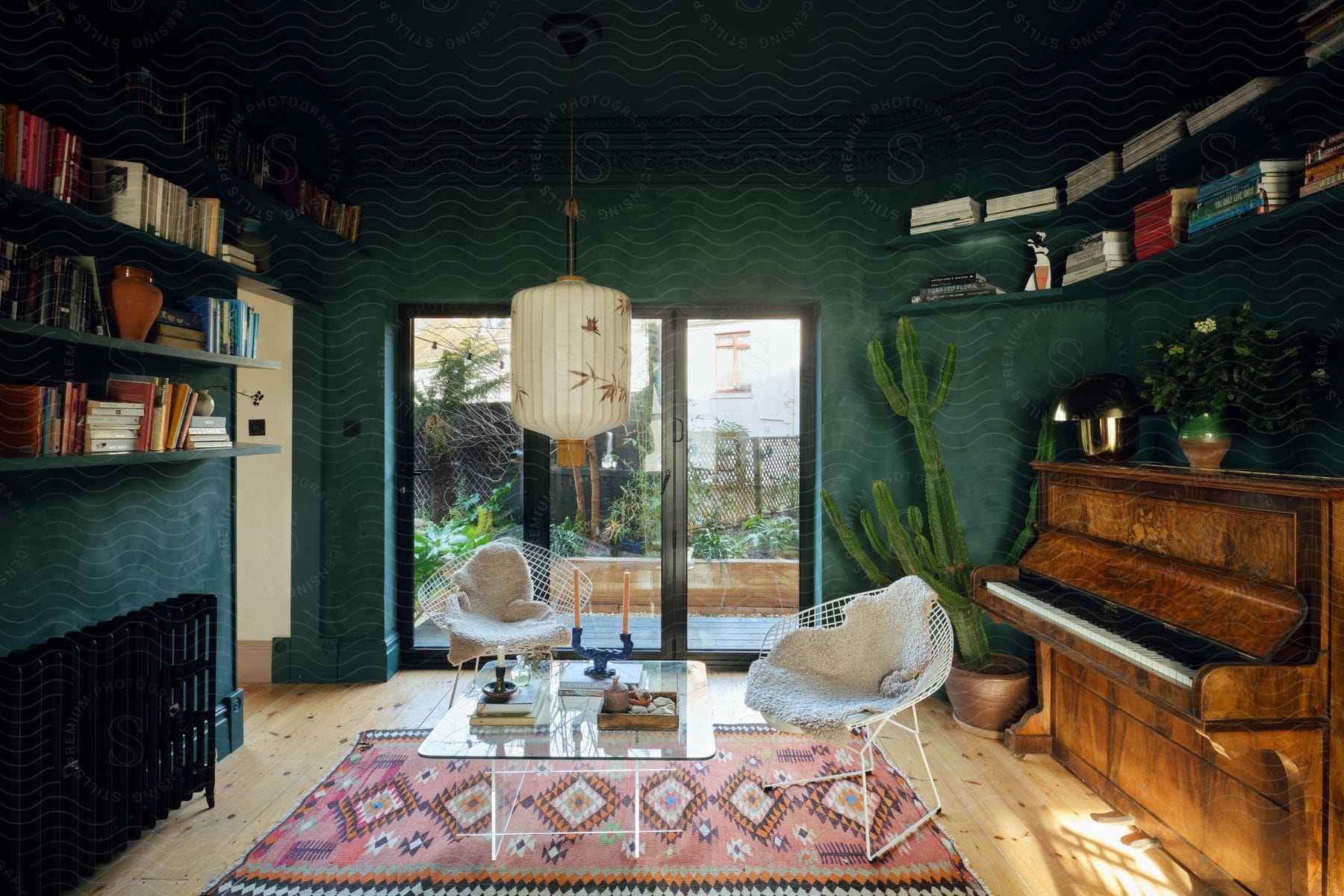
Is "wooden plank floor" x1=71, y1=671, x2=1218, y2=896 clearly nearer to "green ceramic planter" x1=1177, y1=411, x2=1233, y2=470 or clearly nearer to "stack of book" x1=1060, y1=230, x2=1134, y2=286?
"green ceramic planter" x1=1177, y1=411, x2=1233, y2=470

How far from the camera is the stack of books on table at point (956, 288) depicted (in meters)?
3.03

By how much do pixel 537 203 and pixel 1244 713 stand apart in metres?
3.27

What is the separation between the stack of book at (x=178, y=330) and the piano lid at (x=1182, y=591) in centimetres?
308

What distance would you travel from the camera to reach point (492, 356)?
3.54 m

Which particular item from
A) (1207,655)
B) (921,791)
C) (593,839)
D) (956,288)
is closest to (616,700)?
(593,839)

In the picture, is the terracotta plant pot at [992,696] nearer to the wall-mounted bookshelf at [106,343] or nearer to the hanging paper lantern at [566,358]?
the hanging paper lantern at [566,358]

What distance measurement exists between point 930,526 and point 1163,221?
1391 mm

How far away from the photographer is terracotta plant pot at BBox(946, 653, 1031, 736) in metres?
2.74

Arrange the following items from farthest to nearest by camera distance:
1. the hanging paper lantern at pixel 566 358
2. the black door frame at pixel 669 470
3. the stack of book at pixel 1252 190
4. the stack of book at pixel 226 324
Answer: the black door frame at pixel 669 470, the stack of book at pixel 226 324, the stack of book at pixel 1252 190, the hanging paper lantern at pixel 566 358

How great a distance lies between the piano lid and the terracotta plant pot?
53 centimetres

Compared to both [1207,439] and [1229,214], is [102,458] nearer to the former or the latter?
[1207,439]

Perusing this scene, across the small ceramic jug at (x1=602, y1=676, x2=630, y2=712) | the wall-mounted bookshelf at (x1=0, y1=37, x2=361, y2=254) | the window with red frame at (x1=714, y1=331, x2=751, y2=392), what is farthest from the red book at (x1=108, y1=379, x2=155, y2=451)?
the window with red frame at (x1=714, y1=331, x2=751, y2=392)

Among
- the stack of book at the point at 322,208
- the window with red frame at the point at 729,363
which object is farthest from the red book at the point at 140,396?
the window with red frame at the point at 729,363

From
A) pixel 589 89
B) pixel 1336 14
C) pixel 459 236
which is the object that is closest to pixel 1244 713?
pixel 1336 14
